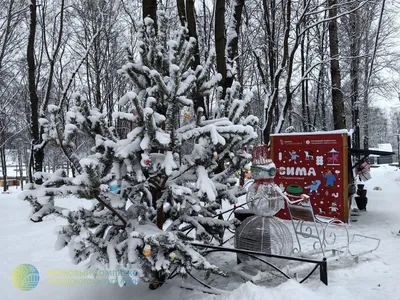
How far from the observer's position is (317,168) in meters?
8.40

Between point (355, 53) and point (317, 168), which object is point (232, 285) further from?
point (355, 53)

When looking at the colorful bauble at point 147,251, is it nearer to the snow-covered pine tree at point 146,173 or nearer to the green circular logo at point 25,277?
the snow-covered pine tree at point 146,173

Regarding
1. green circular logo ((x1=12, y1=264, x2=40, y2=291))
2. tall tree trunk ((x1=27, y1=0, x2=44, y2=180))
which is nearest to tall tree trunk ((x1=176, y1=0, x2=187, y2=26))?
tall tree trunk ((x1=27, y1=0, x2=44, y2=180))

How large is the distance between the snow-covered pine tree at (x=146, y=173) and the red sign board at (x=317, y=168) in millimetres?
4658

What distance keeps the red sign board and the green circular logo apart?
20.1 ft

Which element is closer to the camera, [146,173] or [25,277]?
[146,173]

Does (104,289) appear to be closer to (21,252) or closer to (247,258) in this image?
(247,258)

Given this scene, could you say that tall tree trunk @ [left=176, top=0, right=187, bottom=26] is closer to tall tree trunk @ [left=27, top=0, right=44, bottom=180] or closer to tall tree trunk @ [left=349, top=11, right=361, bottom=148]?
tall tree trunk @ [left=27, top=0, right=44, bottom=180]

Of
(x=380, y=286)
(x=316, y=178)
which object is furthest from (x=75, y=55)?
(x=380, y=286)

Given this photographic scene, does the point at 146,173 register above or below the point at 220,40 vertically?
below

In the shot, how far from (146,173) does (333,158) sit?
5.79 meters

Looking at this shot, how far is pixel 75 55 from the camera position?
16.3 m

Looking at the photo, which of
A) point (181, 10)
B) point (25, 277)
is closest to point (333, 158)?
point (181, 10)

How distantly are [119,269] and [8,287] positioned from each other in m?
2.41
